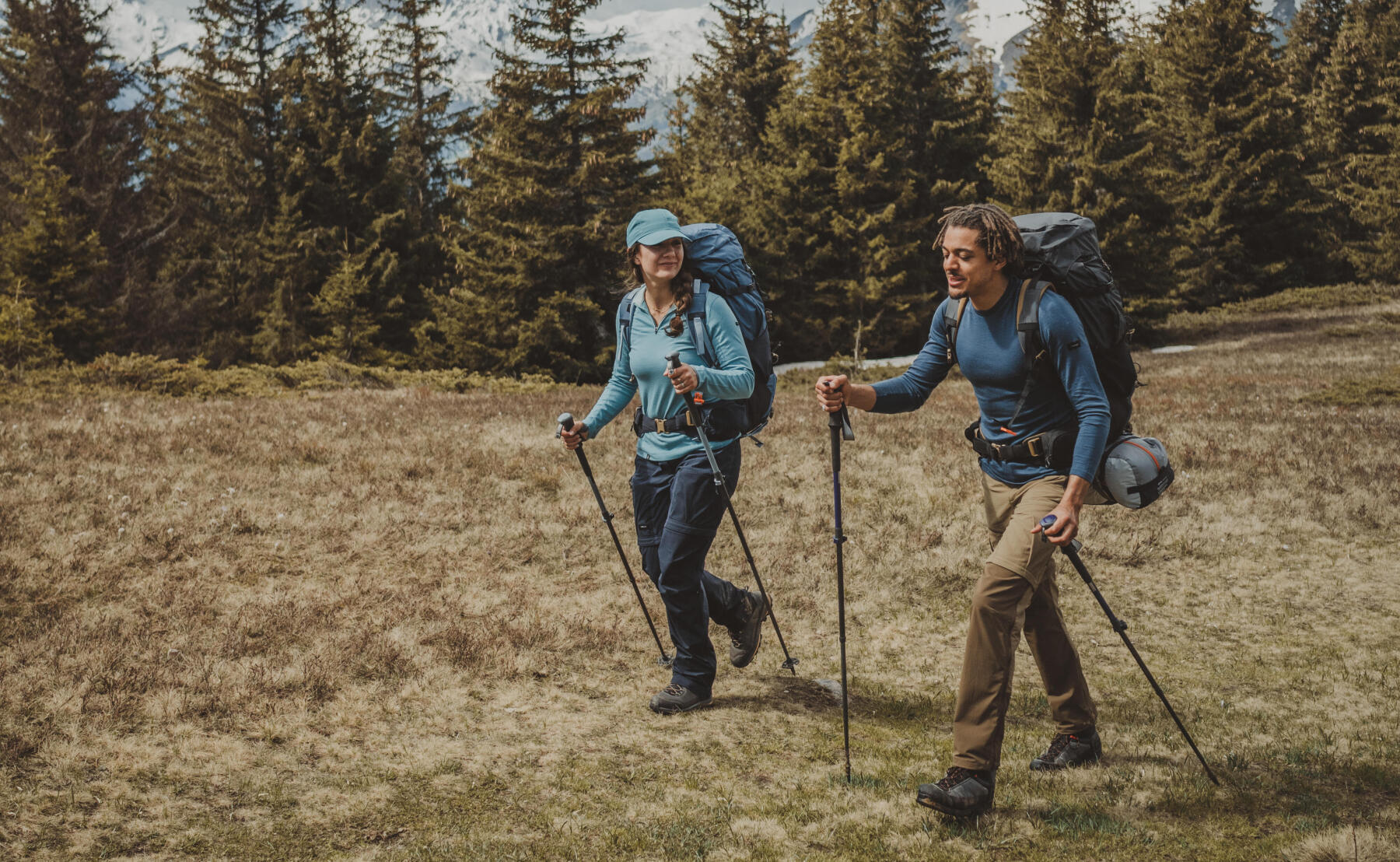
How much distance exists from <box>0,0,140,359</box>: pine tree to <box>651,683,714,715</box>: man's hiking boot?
29.0 metres

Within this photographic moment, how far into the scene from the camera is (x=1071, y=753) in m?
4.88

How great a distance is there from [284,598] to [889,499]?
679 cm

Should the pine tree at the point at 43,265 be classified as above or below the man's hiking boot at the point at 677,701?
above

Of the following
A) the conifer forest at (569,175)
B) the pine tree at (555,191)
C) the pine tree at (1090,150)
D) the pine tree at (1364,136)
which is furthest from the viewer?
the pine tree at (1364,136)

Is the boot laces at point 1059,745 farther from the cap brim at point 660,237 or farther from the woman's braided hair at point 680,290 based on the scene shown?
the cap brim at point 660,237

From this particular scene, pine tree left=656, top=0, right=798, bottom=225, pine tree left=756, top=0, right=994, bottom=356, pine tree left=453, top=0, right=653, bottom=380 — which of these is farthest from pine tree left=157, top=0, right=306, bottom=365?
pine tree left=756, top=0, right=994, bottom=356

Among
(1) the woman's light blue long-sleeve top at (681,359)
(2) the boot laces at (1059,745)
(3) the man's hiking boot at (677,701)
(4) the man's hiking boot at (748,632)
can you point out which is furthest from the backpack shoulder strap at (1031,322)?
(3) the man's hiking boot at (677,701)

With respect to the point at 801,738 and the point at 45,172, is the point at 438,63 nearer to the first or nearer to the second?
the point at 45,172

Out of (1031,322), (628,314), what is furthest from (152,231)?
(1031,322)

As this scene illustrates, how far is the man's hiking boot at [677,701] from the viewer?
5812mm

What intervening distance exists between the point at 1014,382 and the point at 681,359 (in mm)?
1787

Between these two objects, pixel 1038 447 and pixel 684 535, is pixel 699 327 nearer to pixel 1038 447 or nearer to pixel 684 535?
pixel 684 535

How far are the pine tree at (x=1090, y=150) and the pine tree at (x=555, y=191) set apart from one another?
47.4 feet

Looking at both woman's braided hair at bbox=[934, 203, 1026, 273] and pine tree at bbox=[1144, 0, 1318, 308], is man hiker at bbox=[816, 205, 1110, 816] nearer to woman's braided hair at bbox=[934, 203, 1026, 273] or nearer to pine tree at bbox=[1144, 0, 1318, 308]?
woman's braided hair at bbox=[934, 203, 1026, 273]
